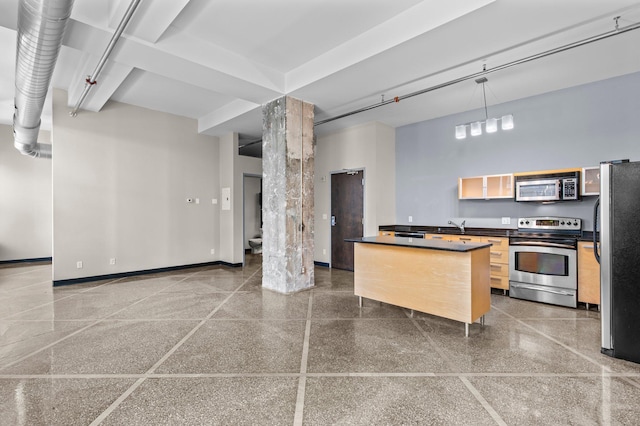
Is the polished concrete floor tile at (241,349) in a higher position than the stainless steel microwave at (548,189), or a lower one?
lower

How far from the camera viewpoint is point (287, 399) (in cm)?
212

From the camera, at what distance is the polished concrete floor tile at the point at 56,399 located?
191 centimetres

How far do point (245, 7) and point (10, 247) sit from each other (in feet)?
26.8

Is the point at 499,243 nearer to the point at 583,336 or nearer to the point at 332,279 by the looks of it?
the point at 583,336

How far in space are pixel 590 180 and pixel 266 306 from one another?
470cm

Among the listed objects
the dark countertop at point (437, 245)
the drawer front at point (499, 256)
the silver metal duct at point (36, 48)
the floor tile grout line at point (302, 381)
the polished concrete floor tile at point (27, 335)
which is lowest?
the floor tile grout line at point (302, 381)

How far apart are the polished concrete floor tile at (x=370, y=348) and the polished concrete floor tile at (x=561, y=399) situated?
450 millimetres

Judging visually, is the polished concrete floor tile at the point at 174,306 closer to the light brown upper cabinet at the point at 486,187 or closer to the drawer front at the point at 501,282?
the drawer front at the point at 501,282

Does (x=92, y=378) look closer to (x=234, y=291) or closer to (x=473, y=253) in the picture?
(x=234, y=291)

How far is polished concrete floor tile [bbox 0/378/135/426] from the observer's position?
6.27 ft

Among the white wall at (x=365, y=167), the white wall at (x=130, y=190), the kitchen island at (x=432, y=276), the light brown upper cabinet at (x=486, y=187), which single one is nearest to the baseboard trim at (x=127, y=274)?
the white wall at (x=130, y=190)

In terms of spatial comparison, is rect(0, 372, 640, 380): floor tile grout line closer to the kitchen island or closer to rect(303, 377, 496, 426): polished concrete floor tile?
rect(303, 377, 496, 426): polished concrete floor tile

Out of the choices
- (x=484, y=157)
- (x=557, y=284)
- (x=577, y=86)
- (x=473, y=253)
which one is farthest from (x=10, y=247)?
(x=577, y=86)

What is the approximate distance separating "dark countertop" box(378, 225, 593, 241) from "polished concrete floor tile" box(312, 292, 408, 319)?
1.88 metres
